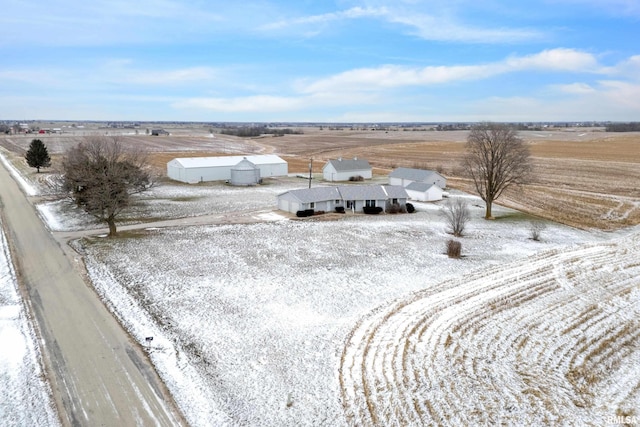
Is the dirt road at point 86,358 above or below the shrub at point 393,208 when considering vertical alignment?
below

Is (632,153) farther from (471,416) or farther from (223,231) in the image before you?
(471,416)

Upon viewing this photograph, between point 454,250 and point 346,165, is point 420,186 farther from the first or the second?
point 454,250

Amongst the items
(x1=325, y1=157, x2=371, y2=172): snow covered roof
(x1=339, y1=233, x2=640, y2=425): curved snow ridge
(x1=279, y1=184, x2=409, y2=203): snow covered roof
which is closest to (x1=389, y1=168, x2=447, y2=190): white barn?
(x1=325, y1=157, x2=371, y2=172): snow covered roof

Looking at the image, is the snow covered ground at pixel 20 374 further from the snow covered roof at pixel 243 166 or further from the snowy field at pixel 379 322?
the snow covered roof at pixel 243 166

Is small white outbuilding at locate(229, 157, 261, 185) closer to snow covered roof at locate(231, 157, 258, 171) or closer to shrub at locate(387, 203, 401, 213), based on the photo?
snow covered roof at locate(231, 157, 258, 171)

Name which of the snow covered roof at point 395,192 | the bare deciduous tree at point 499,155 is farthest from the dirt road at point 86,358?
the bare deciduous tree at point 499,155

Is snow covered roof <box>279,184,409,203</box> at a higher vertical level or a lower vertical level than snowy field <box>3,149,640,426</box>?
higher

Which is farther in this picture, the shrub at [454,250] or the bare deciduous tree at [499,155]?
the bare deciduous tree at [499,155]
